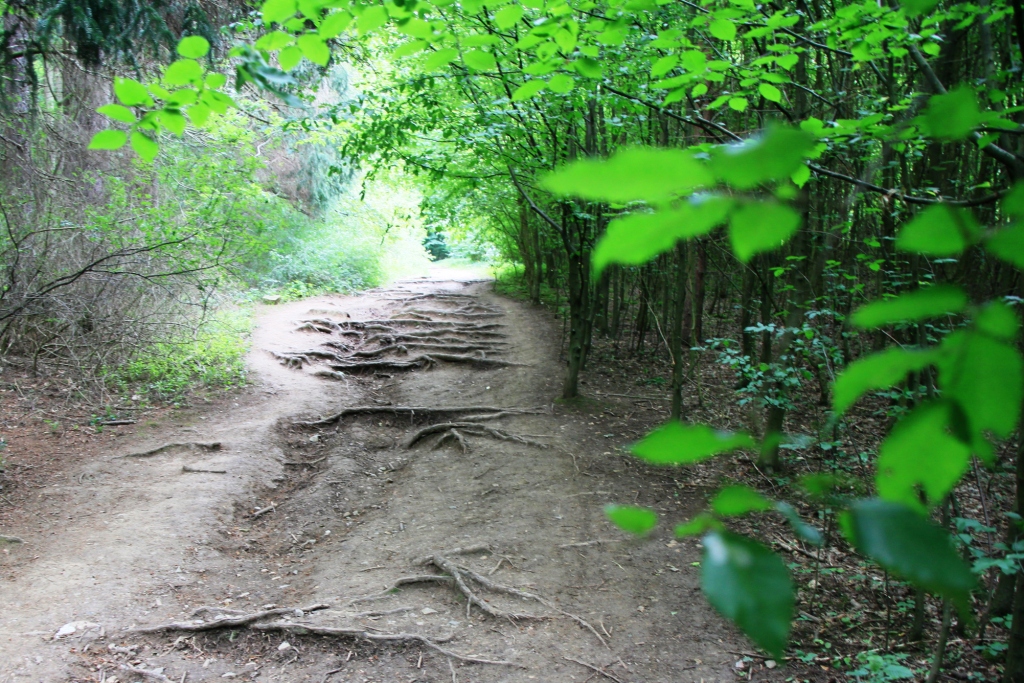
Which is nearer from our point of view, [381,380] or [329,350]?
A: [381,380]

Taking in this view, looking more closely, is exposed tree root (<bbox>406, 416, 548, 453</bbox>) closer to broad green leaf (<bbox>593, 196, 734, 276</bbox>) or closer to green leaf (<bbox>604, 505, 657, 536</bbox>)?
green leaf (<bbox>604, 505, 657, 536</bbox>)

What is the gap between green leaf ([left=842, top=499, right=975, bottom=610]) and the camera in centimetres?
41

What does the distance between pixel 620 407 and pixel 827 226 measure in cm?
355

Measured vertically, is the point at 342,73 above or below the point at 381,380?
above

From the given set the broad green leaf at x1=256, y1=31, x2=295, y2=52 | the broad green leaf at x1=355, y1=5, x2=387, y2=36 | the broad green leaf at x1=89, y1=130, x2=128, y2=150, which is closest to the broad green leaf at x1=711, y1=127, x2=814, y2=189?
the broad green leaf at x1=89, y1=130, x2=128, y2=150

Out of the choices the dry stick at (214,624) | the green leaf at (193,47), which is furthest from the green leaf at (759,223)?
the dry stick at (214,624)

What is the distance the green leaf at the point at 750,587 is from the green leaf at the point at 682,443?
0.08m

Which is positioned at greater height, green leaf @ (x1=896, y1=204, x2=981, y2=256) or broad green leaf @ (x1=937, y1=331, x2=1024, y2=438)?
green leaf @ (x1=896, y1=204, x2=981, y2=256)

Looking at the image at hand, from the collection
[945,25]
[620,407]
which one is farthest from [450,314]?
[945,25]

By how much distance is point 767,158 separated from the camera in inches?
17.8

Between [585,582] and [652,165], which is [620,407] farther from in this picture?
[652,165]

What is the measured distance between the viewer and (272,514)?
5.92m

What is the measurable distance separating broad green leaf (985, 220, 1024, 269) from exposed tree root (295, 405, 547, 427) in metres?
7.43

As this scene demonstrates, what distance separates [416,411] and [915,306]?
26.5 feet
